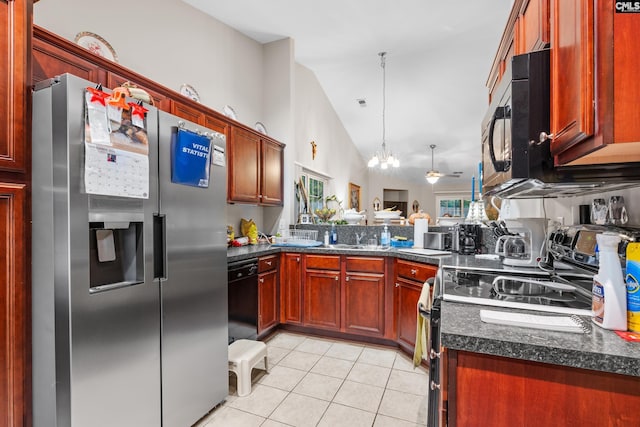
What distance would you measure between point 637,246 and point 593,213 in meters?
0.83

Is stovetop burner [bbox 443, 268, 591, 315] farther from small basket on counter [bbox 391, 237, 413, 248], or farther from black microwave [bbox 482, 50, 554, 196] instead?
small basket on counter [bbox 391, 237, 413, 248]

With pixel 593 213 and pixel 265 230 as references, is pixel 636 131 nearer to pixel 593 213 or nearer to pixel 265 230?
pixel 593 213

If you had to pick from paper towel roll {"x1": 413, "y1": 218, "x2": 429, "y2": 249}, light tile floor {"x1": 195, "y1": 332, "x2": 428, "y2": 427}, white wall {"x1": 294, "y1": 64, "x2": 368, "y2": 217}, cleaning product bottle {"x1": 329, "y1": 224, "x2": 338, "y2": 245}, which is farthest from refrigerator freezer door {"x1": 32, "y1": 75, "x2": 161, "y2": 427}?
white wall {"x1": 294, "y1": 64, "x2": 368, "y2": 217}

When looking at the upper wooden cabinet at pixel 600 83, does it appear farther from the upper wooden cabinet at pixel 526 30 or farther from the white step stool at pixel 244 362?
the white step stool at pixel 244 362

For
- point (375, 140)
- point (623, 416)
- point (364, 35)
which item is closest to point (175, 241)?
point (623, 416)

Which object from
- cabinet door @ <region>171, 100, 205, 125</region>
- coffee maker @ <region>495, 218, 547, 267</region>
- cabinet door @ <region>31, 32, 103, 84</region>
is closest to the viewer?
cabinet door @ <region>31, 32, 103, 84</region>

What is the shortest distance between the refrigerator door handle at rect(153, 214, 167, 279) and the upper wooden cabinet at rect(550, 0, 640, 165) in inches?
67.1

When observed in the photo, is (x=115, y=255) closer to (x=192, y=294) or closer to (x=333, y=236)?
(x=192, y=294)

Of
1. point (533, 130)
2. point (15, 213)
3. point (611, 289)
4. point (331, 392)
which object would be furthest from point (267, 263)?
point (611, 289)

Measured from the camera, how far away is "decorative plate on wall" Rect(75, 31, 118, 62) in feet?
6.52

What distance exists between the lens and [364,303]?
9.48ft

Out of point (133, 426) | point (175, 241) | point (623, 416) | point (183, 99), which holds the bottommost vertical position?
point (133, 426)

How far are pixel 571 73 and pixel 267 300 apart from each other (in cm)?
273

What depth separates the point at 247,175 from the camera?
10.3 feet
